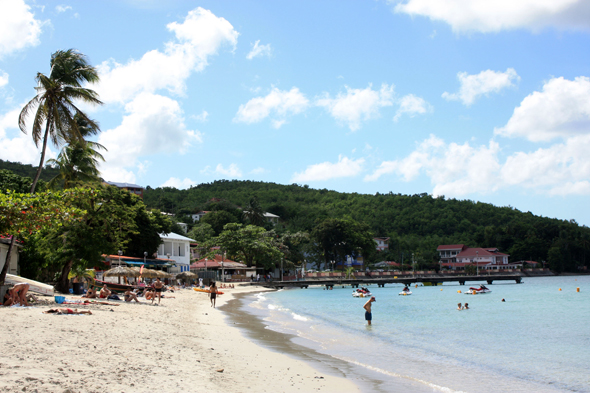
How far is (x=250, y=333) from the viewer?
16812 millimetres

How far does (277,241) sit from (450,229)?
68.7m

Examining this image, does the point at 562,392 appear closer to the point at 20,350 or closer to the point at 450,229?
the point at 20,350

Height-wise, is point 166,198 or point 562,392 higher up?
point 166,198

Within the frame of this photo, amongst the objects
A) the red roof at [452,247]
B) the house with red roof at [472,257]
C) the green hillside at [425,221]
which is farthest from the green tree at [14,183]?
the red roof at [452,247]

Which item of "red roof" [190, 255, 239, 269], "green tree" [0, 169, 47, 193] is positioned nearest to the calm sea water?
"green tree" [0, 169, 47, 193]

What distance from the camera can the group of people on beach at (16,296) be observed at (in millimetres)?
13929

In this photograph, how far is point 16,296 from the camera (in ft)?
46.5

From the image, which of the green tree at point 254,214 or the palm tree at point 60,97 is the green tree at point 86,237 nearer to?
the palm tree at point 60,97

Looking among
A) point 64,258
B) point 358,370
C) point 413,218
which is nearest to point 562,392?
point 358,370

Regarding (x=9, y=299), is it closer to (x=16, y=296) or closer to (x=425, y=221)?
(x=16, y=296)

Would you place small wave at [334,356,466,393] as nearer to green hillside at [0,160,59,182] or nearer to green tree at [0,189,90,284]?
green tree at [0,189,90,284]

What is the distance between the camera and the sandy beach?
6.59 metres

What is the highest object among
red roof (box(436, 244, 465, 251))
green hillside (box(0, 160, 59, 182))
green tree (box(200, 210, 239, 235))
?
green hillside (box(0, 160, 59, 182))

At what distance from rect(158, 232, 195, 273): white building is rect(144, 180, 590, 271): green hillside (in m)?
51.7
